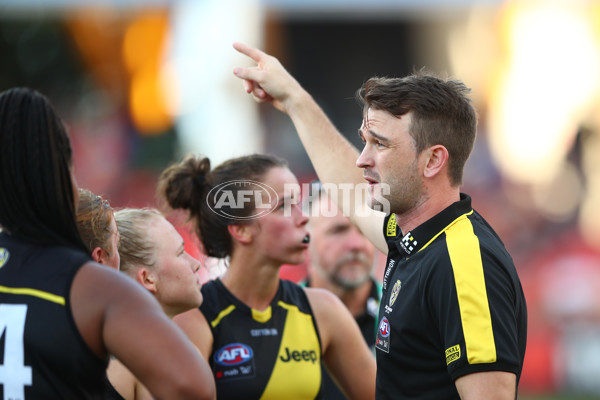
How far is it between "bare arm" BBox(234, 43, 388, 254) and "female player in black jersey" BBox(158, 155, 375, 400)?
0.44 metres

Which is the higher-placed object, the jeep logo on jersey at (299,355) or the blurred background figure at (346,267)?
the blurred background figure at (346,267)

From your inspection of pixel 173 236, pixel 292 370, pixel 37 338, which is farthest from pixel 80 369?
pixel 292 370

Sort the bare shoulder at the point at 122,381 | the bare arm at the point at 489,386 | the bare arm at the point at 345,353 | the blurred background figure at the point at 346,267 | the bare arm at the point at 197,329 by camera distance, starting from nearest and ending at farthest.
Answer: the bare arm at the point at 489,386, the bare shoulder at the point at 122,381, the bare arm at the point at 197,329, the bare arm at the point at 345,353, the blurred background figure at the point at 346,267

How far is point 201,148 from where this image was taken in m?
16.2

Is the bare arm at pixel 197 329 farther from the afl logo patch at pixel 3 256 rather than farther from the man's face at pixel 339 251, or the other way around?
the man's face at pixel 339 251

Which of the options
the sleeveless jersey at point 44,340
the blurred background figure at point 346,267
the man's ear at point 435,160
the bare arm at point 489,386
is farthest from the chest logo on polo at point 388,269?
the blurred background figure at point 346,267

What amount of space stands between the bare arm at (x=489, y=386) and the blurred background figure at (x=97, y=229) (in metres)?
1.49

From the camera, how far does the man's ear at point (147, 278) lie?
367 cm

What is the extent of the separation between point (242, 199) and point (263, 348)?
850 mm

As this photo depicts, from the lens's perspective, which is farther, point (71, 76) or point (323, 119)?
point (71, 76)

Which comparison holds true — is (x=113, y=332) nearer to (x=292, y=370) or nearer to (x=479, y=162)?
(x=292, y=370)

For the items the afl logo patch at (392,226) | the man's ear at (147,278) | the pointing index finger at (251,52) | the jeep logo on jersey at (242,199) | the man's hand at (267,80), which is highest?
the pointing index finger at (251,52)

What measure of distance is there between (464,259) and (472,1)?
15520 mm

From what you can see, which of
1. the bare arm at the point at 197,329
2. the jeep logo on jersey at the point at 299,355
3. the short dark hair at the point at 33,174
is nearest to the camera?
the short dark hair at the point at 33,174
